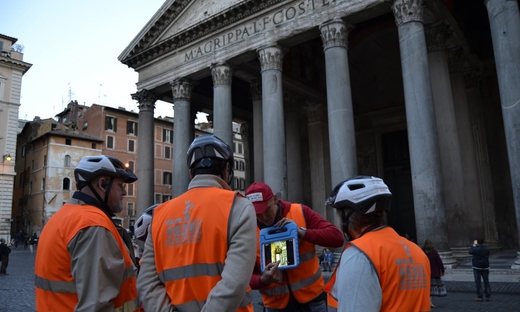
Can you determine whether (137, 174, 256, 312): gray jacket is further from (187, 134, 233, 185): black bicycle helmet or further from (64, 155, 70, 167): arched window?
(64, 155, 70, 167): arched window

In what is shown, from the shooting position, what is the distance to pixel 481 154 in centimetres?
1680

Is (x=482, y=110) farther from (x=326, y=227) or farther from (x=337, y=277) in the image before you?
(x=337, y=277)

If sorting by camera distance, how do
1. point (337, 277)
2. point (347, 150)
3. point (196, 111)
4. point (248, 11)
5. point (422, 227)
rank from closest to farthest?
1. point (337, 277)
2. point (422, 227)
3. point (347, 150)
4. point (248, 11)
5. point (196, 111)

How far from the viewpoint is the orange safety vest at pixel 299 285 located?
354 centimetres

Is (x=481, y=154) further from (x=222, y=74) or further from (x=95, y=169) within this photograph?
(x=95, y=169)

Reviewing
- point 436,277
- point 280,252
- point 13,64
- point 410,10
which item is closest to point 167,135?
point 13,64

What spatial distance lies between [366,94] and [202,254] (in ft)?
67.8

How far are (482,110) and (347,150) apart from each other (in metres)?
8.19

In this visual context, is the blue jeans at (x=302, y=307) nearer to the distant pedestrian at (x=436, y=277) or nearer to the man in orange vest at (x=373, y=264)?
the man in orange vest at (x=373, y=264)

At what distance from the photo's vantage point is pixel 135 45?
20078mm

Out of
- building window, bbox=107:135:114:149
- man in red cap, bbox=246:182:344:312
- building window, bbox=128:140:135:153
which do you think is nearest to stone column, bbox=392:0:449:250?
man in red cap, bbox=246:182:344:312

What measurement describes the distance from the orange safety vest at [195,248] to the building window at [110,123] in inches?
1558

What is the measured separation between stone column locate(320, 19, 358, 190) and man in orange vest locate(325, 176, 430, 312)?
1080 centimetres

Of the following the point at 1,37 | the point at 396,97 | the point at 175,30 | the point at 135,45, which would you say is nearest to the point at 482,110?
the point at 396,97
